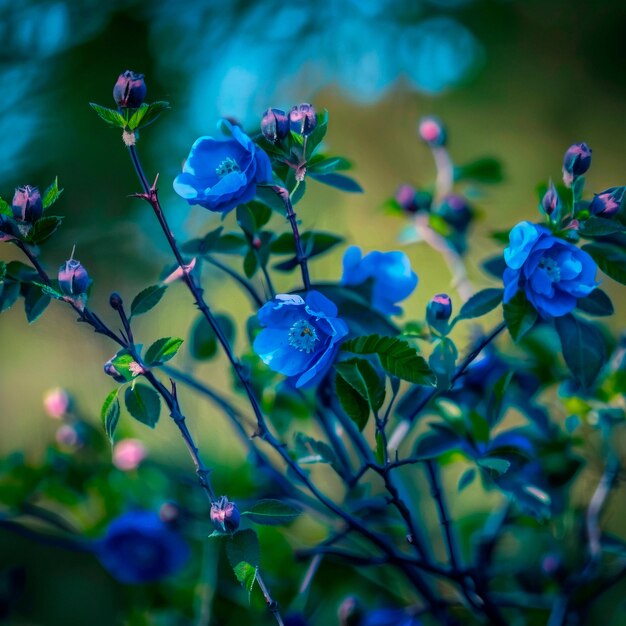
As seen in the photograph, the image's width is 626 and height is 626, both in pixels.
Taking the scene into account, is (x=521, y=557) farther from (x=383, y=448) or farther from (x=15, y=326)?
(x=15, y=326)

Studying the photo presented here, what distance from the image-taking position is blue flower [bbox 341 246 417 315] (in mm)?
661

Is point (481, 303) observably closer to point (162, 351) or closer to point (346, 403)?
point (346, 403)

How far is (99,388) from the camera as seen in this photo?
3.93 feet

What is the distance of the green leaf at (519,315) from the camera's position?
1.86 feet

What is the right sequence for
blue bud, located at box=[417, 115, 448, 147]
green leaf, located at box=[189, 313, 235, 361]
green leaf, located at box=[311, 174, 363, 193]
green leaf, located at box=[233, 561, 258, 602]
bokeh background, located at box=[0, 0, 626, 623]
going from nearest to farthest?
green leaf, located at box=[233, 561, 258, 602]
green leaf, located at box=[311, 174, 363, 193]
green leaf, located at box=[189, 313, 235, 361]
blue bud, located at box=[417, 115, 448, 147]
bokeh background, located at box=[0, 0, 626, 623]

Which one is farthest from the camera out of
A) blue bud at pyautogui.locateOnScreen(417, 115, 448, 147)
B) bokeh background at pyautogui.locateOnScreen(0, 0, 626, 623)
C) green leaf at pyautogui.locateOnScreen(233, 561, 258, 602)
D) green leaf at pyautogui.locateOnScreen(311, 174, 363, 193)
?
bokeh background at pyautogui.locateOnScreen(0, 0, 626, 623)

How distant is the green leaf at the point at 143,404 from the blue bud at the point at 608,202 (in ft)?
1.20

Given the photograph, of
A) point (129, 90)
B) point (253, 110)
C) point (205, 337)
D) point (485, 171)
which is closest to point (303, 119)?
point (129, 90)

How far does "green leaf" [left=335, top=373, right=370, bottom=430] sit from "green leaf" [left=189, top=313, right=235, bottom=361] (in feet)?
0.97

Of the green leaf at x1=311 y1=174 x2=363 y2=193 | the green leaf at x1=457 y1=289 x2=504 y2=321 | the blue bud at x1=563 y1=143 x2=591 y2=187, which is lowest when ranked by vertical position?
the green leaf at x1=457 y1=289 x2=504 y2=321

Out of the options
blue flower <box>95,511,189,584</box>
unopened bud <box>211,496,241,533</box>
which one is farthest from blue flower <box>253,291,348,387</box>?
blue flower <box>95,511,189,584</box>

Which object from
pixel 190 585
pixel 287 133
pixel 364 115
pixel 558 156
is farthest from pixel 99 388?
pixel 558 156

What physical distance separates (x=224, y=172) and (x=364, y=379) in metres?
0.20

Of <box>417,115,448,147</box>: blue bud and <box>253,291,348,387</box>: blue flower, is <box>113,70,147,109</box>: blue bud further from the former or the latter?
<box>417,115,448,147</box>: blue bud
